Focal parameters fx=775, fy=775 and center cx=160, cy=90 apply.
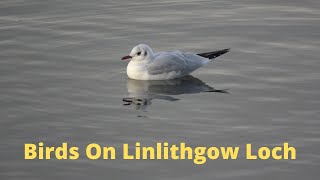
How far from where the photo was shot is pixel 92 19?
17594 mm

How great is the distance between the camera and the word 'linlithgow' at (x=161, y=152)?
10570mm

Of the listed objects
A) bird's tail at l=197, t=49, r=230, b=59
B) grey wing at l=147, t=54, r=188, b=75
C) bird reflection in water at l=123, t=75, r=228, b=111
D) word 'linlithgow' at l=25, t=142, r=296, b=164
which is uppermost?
bird's tail at l=197, t=49, r=230, b=59

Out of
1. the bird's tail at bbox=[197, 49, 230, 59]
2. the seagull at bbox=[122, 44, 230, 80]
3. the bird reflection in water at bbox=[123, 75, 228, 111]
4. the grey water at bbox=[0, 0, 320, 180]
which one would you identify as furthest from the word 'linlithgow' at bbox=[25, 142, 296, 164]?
the bird's tail at bbox=[197, 49, 230, 59]

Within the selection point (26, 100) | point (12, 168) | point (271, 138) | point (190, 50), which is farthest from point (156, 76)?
point (12, 168)

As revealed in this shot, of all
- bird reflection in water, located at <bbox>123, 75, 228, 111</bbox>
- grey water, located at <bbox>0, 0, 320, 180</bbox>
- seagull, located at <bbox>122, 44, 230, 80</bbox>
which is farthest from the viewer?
seagull, located at <bbox>122, 44, 230, 80</bbox>

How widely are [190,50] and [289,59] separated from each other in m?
2.02

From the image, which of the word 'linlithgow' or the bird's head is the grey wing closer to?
the bird's head

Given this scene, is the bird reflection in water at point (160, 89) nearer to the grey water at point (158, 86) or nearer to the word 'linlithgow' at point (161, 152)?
the grey water at point (158, 86)

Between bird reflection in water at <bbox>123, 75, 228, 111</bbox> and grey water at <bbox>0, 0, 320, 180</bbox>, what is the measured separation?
0.04m

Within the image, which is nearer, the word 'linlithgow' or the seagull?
the word 'linlithgow'

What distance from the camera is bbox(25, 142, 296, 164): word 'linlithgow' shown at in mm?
10570

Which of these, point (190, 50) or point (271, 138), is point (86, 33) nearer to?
point (190, 50)

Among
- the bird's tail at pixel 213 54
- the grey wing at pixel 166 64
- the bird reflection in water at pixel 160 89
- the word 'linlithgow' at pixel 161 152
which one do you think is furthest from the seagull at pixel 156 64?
the word 'linlithgow' at pixel 161 152

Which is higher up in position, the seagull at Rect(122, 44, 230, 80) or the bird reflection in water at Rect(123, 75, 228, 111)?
the seagull at Rect(122, 44, 230, 80)
